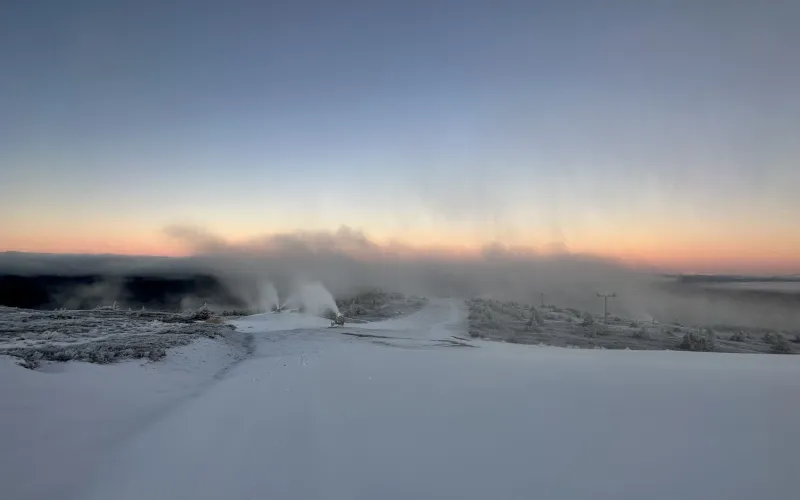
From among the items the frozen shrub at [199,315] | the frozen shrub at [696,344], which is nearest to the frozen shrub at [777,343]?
the frozen shrub at [696,344]

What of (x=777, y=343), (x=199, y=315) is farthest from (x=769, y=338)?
(x=199, y=315)

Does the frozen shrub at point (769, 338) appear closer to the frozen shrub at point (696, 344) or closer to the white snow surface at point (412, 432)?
the frozen shrub at point (696, 344)

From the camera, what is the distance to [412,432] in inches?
224

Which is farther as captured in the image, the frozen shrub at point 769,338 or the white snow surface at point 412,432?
the frozen shrub at point 769,338

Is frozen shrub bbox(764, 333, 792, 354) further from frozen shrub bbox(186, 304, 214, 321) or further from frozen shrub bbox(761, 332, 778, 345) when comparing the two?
frozen shrub bbox(186, 304, 214, 321)

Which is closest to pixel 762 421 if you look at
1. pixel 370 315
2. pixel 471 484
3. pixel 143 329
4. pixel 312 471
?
pixel 471 484

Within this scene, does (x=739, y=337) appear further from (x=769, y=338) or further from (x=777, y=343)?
(x=777, y=343)

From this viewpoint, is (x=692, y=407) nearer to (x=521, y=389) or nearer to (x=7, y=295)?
(x=521, y=389)

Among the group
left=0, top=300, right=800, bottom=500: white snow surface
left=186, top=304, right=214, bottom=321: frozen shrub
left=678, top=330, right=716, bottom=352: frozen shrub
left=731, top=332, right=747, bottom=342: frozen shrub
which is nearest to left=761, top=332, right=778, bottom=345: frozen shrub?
left=731, top=332, right=747, bottom=342: frozen shrub

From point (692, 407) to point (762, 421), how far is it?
2.66ft

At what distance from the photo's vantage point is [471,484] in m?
4.27

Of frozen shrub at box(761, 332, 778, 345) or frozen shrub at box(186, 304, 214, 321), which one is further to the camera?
frozen shrub at box(186, 304, 214, 321)

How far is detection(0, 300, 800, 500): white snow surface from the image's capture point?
4.34m

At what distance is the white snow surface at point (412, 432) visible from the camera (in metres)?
4.34
